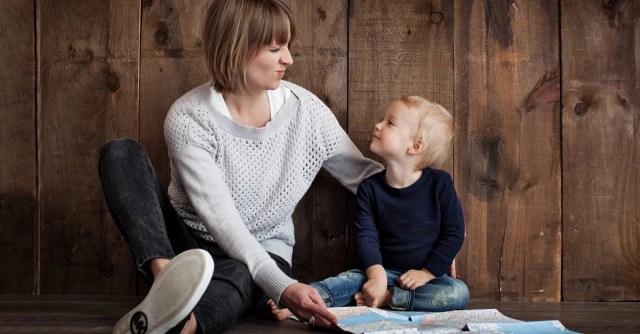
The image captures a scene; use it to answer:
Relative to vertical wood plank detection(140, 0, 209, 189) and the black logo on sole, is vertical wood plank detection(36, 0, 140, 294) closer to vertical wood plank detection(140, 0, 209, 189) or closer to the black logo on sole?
vertical wood plank detection(140, 0, 209, 189)

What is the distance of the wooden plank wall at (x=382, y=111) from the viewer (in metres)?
1.84

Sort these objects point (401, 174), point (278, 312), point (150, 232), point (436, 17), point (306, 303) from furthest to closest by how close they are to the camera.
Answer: point (436, 17) → point (401, 174) → point (278, 312) → point (150, 232) → point (306, 303)

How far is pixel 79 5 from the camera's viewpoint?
1.86 m

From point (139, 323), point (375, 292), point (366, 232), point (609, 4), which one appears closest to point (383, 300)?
point (375, 292)

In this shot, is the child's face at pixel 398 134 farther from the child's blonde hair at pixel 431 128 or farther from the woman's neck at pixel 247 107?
the woman's neck at pixel 247 107

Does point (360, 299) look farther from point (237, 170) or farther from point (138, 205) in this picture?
point (138, 205)

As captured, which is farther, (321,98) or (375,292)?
(321,98)

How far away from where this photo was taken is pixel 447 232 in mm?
1716

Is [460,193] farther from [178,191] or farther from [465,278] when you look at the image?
[178,191]

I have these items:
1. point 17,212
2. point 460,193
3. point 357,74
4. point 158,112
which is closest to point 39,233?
point 17,212

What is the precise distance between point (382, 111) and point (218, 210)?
55cm

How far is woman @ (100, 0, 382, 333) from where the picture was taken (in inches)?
55.2

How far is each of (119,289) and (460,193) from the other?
0.89 meters

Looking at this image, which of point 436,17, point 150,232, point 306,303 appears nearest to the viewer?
point 306,303
